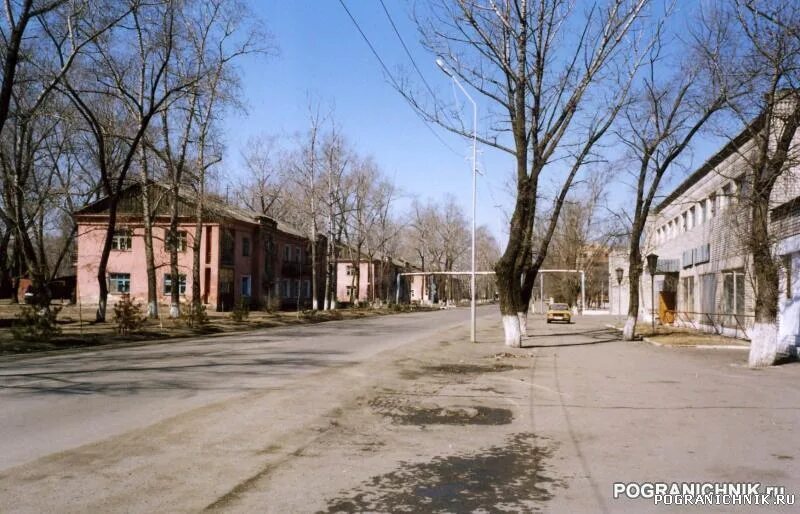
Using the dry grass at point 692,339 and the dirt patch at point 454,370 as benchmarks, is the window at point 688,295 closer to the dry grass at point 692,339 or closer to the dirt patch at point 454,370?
the dry grass at point 692,339

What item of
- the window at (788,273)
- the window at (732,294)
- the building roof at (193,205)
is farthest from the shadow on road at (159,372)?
the window at (732,294)

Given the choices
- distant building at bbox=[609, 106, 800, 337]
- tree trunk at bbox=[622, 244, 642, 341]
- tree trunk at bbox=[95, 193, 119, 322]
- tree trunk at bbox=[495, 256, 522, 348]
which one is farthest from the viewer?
tree trunk at bbox=[95, 193, 119, 322]

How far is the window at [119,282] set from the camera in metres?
49.2

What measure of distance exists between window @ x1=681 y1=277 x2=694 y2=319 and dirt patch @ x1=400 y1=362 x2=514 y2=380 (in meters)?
20.9

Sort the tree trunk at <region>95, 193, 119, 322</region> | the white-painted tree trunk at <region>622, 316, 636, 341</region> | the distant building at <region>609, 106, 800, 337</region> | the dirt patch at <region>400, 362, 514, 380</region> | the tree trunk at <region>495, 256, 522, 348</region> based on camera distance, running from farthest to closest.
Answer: the tree trunk at <region>95, 193, 119, 322</region>
the white-painted tree trunk at <region>622, 316, 636, 341</region>
the distant building at <region>609, 106, 800, 337</region>
the tree trunk at <region>495, 256, 522, 348</region>
the dirt patch at <region>400, 362, 514, 380</region>

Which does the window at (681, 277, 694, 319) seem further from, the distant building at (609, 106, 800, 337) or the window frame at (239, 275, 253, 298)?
the window frame at (239, 275, 253, 298)

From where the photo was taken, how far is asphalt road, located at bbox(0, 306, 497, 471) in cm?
781

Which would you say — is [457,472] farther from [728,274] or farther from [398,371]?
[728,274]

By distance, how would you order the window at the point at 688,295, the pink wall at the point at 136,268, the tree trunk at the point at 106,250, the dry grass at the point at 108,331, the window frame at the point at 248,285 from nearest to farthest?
the dry grass at the point at 108,331 < the tree trunk at the point at 106,250 < the window at the point at 688,295 < the pink wall at the point at 136,268 < the window frame at the point at 248,285

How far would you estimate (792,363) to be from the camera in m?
16.3

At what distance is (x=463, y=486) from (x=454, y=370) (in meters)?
9.08

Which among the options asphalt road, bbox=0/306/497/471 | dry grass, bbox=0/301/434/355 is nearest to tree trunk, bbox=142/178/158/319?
dry grass, bbox=0/301/434/355

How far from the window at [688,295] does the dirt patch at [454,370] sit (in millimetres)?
20945

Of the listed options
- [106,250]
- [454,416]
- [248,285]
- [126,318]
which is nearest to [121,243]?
[248,285]
